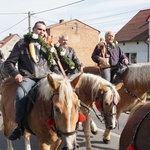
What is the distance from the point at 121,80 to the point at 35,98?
9.02ft

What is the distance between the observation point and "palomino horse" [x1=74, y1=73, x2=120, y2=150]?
4.89 metres

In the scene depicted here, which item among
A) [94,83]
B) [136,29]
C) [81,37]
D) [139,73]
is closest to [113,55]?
[139,73]

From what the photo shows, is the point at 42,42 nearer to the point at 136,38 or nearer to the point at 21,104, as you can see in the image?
the point at 21,104

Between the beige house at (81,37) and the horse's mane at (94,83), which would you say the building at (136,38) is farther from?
the horse's mane at (94,83)

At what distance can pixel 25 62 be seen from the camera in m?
4.66

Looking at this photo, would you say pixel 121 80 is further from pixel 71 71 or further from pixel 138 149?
pixel 138 149

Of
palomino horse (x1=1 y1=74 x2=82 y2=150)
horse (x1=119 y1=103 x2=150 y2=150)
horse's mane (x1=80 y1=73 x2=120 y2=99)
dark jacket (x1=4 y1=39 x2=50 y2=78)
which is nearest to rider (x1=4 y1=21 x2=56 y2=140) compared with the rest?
dark jacket (x1=4 y1=39 x2=50 y2=78)

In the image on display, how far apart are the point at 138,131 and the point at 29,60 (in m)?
2.40

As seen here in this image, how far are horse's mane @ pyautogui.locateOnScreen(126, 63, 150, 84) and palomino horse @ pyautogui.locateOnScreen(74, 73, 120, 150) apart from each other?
3.72 ft

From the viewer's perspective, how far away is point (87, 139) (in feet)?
18.0

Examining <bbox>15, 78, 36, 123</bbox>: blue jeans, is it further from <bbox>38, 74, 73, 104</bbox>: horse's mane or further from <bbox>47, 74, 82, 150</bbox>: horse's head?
<bbox>47, 74, 82, 150</bbox>: horse's head

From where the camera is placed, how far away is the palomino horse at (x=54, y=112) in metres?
3.19

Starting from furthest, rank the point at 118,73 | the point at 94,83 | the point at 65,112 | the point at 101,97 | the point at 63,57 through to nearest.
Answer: the point at 118,73 → the point at 63,57 → the point at 94,83 → the point at 101,97 → the point at 65,112

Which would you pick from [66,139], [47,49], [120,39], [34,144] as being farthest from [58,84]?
[120,39]
